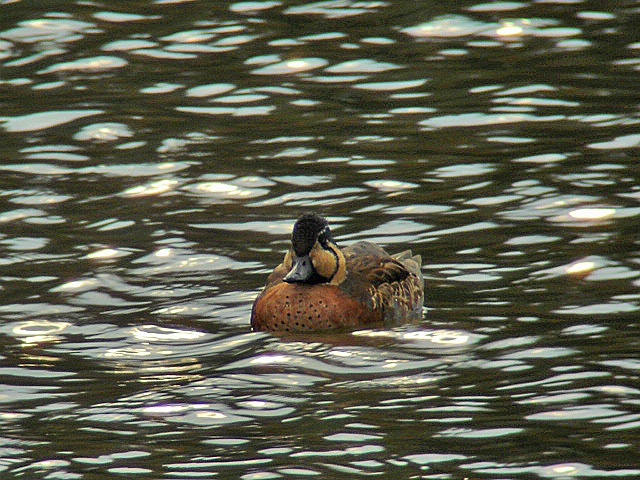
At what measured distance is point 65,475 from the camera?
7.54 m

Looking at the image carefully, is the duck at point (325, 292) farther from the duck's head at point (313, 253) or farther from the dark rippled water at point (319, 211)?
the dark rippled water at point (319, 211)

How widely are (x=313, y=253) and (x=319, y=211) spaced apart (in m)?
2.60

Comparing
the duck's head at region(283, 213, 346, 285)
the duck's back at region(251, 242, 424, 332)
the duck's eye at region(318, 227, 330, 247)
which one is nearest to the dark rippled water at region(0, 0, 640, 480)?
the duck's back at region(251, 242, 424, 332)

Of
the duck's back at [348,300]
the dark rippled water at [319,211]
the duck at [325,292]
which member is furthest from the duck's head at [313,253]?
the dark rippled water at [319,211]

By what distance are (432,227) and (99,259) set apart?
2.96 m

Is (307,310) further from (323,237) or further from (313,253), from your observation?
(323,237)

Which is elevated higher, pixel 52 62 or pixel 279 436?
pixel 52 62

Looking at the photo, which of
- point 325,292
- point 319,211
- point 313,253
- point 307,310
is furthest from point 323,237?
point 319,211

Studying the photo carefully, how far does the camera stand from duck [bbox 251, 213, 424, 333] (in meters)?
10.6

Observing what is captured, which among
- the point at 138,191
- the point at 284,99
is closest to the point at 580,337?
the point at 138,191

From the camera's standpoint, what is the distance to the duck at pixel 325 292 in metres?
10.6

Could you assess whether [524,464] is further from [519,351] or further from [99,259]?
[99,259]

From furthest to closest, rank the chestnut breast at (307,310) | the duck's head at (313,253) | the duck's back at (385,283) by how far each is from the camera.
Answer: the duck's back at (385,283)
the duck's head at (313,253)
the chestnut breast at (307,310)

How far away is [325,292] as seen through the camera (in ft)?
35.3
